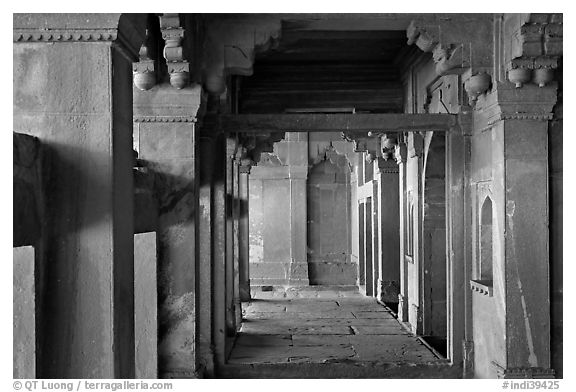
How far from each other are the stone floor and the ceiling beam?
2.84m

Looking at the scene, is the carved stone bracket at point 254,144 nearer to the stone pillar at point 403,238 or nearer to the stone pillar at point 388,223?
the stone pillar at point 388,223

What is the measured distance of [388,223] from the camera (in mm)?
13516

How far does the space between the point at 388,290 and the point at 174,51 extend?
8.81m

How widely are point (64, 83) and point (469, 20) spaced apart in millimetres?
4682

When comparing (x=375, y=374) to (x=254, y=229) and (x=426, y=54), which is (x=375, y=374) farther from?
(x=254, y=229)

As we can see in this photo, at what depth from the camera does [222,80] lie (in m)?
7.03

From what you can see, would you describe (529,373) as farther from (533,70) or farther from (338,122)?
(338,122)

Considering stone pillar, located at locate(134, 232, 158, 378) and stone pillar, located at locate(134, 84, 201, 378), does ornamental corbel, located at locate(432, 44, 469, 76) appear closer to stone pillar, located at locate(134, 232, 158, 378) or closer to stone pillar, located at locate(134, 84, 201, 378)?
stone pillar, located at locate(134, 84, 201, 378)

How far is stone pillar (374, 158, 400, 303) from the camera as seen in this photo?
13.5m

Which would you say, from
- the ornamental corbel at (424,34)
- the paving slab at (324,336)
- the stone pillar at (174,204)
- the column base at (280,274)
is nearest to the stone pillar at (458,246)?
the paving slab at (324,336)

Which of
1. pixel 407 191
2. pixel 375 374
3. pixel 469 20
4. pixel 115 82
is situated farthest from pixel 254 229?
pixel 115 82

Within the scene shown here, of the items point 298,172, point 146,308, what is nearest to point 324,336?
point 146,308

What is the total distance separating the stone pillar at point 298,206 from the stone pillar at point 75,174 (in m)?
15.3

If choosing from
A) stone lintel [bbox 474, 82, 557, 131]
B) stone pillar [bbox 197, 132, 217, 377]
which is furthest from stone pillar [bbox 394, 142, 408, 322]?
stone lintel [bbox 474, 82, 557, 131]
